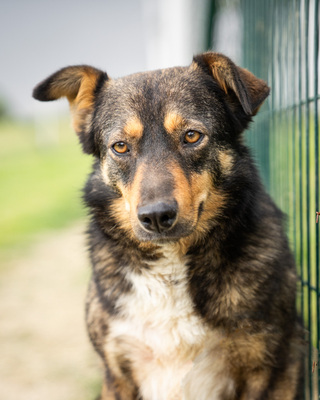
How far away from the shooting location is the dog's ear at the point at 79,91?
9.60 feet

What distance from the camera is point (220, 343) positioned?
2596 mm

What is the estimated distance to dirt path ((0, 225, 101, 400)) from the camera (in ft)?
12.7

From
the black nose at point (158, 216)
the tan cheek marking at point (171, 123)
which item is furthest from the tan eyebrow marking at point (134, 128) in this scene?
the black nose at point (158, 216)

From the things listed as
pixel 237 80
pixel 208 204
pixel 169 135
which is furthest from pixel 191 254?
Answer: pixel 237 80

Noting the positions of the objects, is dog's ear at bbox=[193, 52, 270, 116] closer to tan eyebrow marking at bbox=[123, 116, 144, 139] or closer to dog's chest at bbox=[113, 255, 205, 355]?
tan eyebrow marking at bbox=[123, 116, 144, 139]

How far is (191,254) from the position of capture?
2.79 m

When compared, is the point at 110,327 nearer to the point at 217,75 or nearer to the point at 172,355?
the point at 172,355

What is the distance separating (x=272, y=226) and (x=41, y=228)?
772 cm

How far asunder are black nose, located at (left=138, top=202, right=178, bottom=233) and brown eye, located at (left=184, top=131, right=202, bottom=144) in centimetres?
49

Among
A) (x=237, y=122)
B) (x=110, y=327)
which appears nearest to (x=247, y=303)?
(x=110, y=327)

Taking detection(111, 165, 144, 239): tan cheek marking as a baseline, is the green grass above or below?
below

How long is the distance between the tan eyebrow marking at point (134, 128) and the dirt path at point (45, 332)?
0.87 m

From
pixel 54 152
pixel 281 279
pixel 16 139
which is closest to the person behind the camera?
pixel 281 279

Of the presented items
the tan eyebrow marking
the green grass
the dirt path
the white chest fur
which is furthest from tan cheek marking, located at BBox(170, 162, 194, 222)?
the dirt path
